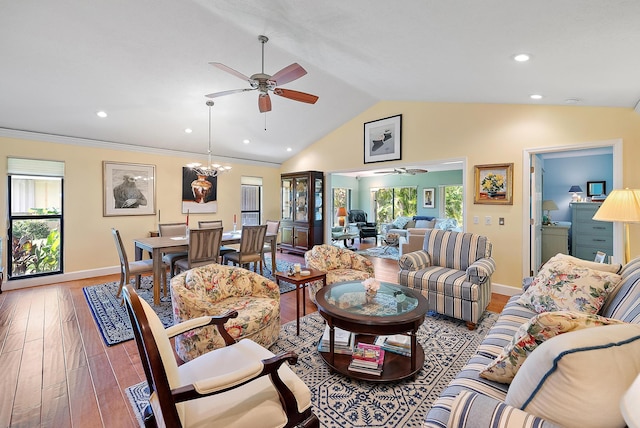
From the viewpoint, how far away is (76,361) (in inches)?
94.5

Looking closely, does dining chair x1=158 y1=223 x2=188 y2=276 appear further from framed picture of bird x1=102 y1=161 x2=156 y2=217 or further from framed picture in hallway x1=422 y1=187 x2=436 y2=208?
framed picture in hallway x1=422 y1=187 x2=436 y2=208

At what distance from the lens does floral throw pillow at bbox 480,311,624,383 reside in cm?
110

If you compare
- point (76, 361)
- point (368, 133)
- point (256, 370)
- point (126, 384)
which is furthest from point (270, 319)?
point (368, 133)

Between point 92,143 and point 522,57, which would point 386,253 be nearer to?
point 522,57

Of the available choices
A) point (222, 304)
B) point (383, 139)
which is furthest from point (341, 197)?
point (222, 304)

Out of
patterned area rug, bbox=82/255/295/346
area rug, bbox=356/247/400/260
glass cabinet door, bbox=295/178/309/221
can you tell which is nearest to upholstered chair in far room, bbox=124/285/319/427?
patterned area rug, bbox=82/255/295/346

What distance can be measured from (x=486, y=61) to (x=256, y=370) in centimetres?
303

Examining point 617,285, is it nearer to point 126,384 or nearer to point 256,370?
point 256,370

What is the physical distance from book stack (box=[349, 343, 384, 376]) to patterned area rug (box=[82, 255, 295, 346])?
6.81 ft

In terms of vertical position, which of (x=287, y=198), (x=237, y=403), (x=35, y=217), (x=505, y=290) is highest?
(x=287, y=198)

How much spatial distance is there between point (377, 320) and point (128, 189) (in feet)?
17.2

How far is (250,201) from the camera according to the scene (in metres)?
7.30

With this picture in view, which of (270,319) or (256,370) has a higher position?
(256,370)

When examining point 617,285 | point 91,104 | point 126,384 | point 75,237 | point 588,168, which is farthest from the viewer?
point 588,168
